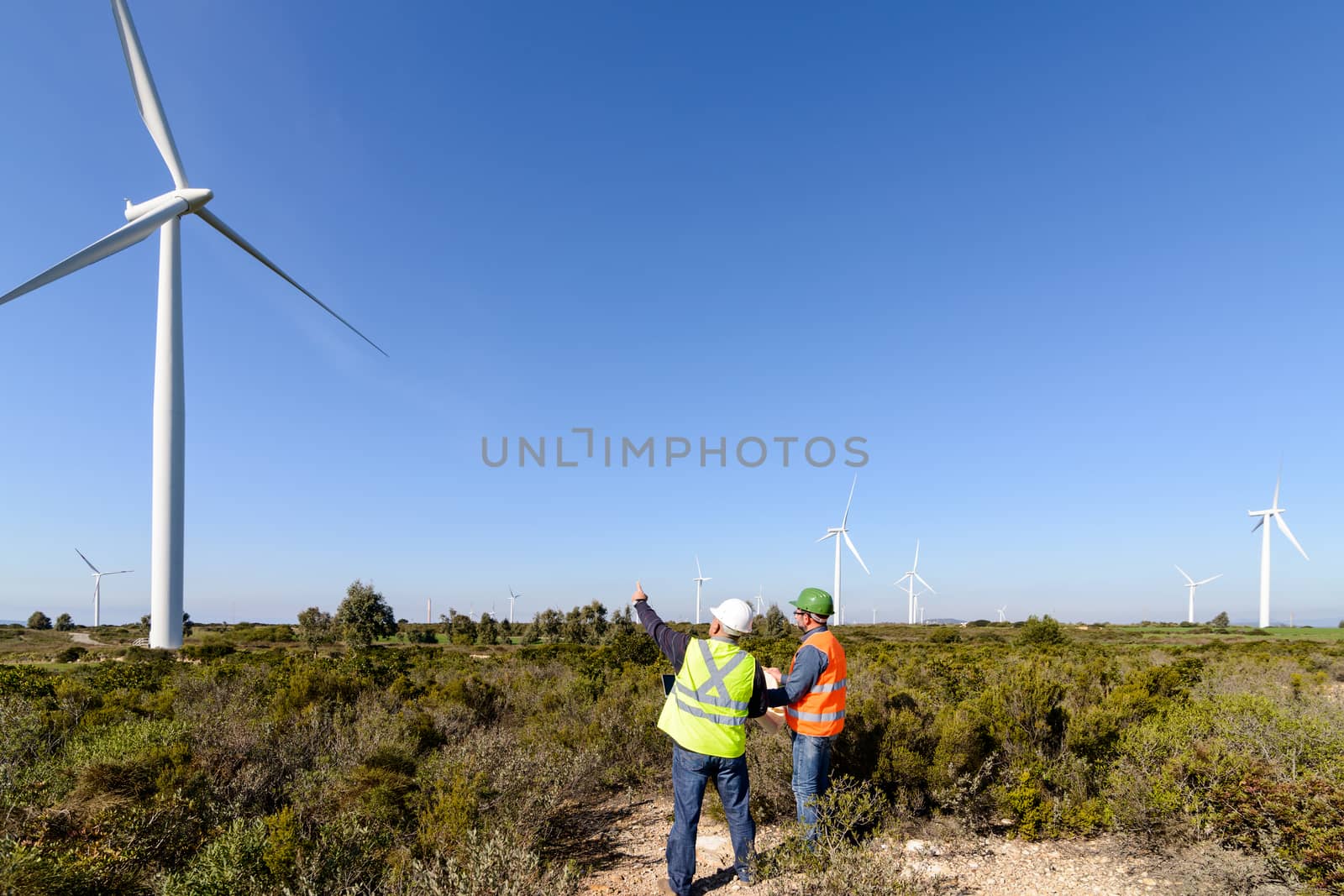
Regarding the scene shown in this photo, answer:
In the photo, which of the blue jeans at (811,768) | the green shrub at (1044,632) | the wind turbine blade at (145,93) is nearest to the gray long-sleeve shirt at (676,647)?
the blue jeans at (811,768)

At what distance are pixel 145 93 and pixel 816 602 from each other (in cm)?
2851

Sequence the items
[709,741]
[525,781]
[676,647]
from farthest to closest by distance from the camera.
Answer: [525,781]
[676,647]
[709,741]

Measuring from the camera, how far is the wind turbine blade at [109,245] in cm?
1638

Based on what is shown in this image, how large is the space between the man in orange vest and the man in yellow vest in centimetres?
42

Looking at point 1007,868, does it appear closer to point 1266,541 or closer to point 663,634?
point 663,634

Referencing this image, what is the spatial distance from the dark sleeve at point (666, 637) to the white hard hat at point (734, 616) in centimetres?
35

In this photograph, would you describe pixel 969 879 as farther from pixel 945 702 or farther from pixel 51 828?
pixel 51 828

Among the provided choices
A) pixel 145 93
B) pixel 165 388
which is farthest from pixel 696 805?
pixel 145 93

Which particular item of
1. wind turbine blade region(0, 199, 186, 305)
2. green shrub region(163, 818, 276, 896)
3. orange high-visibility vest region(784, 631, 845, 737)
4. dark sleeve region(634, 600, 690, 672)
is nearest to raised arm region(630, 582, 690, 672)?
dark sleeve region(634, 600, 690, 672)

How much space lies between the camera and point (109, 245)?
60.3 feet

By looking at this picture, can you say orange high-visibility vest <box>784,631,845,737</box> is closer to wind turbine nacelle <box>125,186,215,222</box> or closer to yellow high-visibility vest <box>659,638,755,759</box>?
yellow high-visibility vest <box>659,638,755,759</box>

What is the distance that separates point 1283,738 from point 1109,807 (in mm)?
1721

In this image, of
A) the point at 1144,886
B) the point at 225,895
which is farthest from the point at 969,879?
the point at 225,895

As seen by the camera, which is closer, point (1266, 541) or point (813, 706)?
point (813, 706)
